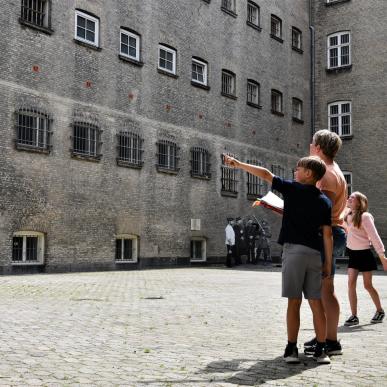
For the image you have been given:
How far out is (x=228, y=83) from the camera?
89.6 feet

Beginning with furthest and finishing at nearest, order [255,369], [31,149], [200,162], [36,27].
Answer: [200,162], [36,27], [31,149], [255,369]

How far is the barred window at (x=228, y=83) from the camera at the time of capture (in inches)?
1064

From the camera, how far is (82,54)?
2020cm

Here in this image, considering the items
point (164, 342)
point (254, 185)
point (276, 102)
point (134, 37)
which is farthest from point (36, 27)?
point (276, 102)

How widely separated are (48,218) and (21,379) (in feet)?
46.5

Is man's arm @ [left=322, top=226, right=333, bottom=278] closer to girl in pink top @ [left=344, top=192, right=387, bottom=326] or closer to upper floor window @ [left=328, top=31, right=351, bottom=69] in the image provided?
girl in pink top @ [left=344, top=192, right=387, bottom=326]

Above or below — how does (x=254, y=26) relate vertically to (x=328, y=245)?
above

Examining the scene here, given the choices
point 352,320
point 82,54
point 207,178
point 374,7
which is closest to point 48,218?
point 82,54

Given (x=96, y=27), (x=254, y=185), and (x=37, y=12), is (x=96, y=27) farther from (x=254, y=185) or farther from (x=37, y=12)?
(x=254, y=185)

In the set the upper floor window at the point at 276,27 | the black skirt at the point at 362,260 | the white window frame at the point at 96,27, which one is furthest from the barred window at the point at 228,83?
the black skirt at the point at 362,260

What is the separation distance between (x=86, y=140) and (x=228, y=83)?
915 centimetres

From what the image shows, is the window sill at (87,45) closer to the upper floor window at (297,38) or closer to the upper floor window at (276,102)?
the upper floor window at (276,102)

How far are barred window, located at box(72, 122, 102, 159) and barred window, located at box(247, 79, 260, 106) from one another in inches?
391

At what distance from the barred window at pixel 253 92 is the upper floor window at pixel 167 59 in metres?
5.35
